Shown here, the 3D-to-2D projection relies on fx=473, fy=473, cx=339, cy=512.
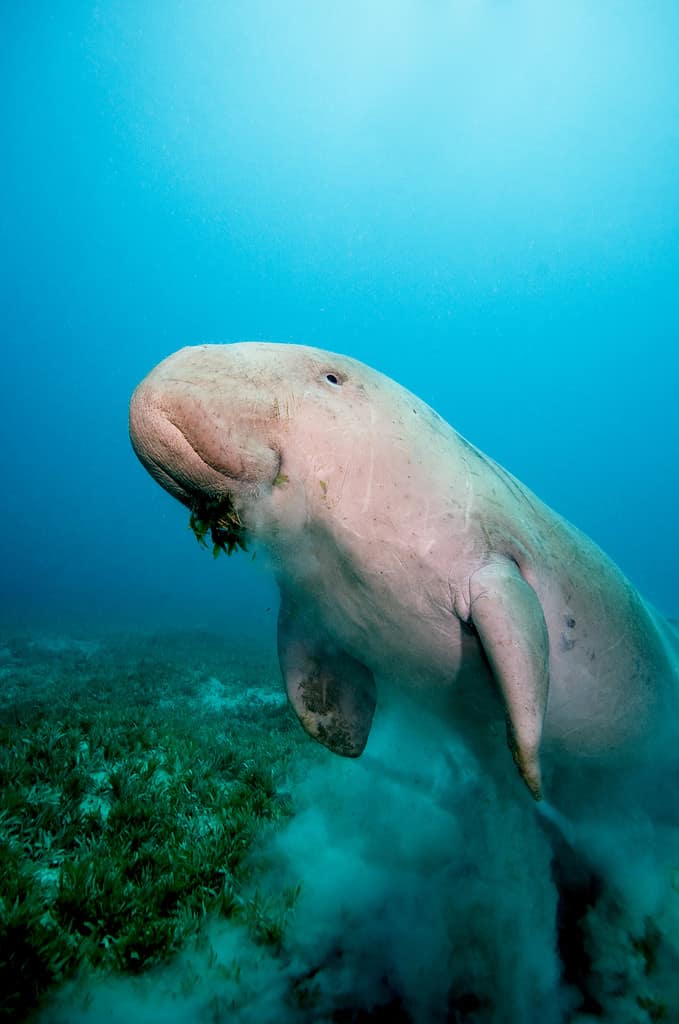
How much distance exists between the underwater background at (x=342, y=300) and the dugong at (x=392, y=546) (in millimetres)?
520

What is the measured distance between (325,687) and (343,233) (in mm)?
113555

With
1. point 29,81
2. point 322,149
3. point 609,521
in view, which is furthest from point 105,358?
point 609,521

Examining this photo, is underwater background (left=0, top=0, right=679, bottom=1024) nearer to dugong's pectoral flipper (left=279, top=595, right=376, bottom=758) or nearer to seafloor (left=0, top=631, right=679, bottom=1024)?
seafloor (left=0, top=631, right=679, bottom=1024)

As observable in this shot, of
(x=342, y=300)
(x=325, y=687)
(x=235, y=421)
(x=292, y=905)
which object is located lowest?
(x=292, y=905)

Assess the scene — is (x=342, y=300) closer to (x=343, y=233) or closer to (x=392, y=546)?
(x=343, y=233)

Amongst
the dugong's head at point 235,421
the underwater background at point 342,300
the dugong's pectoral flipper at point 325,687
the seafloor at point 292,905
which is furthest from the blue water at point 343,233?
the dugong's head at point 235,421

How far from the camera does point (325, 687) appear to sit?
118 inches

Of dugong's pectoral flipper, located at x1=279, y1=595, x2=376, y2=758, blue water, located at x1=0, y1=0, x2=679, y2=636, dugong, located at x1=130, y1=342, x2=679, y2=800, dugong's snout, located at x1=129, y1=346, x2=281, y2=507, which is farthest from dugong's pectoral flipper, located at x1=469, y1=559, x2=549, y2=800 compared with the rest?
blue water, located at x1=0, y1=0, x2=679, y2=636

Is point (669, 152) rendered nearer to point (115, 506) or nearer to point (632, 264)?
point (632, 264)

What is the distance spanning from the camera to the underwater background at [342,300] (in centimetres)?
267

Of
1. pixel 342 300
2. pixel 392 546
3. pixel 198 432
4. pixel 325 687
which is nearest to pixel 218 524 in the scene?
pixel 198 432

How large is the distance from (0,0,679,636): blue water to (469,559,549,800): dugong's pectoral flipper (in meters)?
50.2

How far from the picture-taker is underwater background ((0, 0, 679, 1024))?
267cm

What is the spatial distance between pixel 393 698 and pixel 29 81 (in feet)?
387
